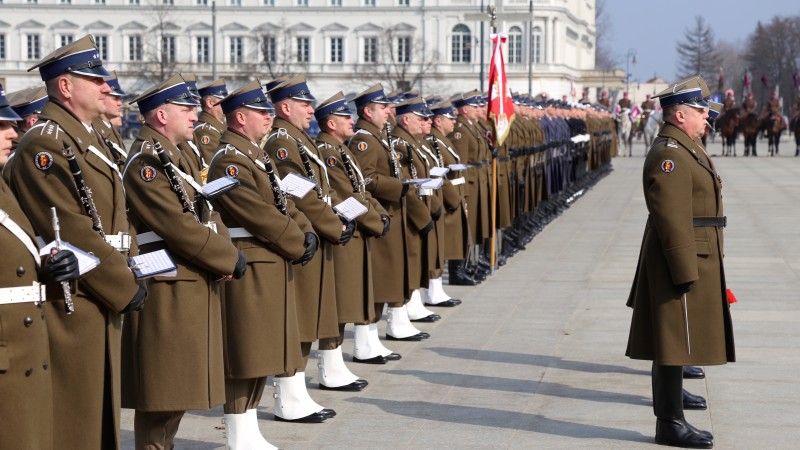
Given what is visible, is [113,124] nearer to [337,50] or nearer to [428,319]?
[428,319]

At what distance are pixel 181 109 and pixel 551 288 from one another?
8883 millimetres

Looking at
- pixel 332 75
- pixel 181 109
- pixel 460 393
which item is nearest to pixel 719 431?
pixel 460 393

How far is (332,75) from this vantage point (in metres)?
114

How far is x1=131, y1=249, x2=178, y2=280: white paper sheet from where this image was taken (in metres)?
6.41

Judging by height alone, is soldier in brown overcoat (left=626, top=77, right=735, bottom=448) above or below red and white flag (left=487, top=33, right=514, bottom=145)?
below

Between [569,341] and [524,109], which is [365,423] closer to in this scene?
[569,341]

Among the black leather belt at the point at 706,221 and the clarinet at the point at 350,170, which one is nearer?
the black leather belt at the point at 706,221

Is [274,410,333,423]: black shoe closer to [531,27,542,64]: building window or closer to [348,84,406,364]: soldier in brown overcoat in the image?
[348,84,406,364]: soldier in brown overcoat

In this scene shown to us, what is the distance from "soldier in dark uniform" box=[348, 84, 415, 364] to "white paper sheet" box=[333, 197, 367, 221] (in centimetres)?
154

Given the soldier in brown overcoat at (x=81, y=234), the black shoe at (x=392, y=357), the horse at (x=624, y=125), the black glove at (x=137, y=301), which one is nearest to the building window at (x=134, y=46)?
the horse at (x=624, y=125)

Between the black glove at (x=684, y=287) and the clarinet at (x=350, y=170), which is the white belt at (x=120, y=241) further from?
the clarinet at (x=350, y=170)

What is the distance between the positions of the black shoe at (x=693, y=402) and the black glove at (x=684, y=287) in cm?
125

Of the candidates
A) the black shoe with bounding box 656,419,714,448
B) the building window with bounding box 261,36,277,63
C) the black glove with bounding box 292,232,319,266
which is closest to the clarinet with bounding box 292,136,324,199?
the black glove with bounding box 292,232,319,266

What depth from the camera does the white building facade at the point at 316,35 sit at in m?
111
